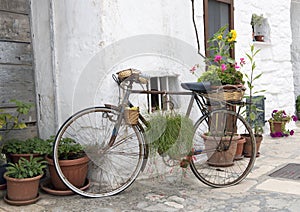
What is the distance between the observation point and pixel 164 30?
3.63 metres

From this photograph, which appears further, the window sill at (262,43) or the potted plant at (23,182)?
the window sill at (262,43)

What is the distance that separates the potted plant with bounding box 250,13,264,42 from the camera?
18.2 feet

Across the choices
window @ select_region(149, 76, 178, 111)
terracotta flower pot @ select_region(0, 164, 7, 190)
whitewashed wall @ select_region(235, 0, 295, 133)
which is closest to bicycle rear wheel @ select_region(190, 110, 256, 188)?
window @ select_region(149, 76, 178, 111)

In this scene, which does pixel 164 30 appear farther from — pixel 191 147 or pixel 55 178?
pixel 55 178

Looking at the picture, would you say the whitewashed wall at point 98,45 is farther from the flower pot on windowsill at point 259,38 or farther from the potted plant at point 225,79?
the flower pot on windowsill at point 259,38

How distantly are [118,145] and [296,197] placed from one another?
148cm

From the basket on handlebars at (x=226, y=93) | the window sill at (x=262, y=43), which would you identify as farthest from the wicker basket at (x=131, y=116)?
the window sill at (x=262, y=43)

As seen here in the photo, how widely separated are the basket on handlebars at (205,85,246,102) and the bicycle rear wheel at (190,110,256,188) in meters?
0.16

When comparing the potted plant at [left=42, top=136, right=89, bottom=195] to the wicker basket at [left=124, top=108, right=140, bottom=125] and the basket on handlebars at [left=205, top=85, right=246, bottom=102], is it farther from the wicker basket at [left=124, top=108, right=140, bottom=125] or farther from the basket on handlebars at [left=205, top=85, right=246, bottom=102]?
the basket on handlebars at [left=205, top=85, right=246, bottom=102]

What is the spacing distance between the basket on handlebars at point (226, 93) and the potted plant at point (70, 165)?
1.22 m

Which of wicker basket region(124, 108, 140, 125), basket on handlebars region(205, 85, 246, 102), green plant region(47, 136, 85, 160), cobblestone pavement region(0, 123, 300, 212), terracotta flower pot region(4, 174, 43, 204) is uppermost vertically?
basket on handlebars region(205, 85, 246, 102)

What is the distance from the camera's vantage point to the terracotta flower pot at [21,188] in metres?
2.67

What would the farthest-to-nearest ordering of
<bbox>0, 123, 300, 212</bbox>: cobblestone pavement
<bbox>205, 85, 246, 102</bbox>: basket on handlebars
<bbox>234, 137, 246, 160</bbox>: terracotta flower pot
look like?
1. <bbox>234, 137, 246, 160</bbox>: terracotta flower pot
2. <bbox>205, 85, 246, 102</bbox>: basket on handlebars
3. <bbox>0, 123, 300, 212</bbox>: cobblestone pavement

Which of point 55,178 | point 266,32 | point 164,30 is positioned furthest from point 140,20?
point 266,32
